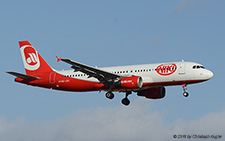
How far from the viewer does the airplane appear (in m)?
57.8

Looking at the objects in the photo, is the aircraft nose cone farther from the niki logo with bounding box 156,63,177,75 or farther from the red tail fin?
the red tail fin

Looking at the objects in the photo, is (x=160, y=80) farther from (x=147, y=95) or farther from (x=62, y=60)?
(x=62, y=60)

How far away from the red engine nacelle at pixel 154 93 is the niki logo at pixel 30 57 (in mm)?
15474

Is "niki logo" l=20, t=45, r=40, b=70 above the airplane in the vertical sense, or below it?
above

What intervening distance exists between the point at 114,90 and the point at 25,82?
40.9 ft

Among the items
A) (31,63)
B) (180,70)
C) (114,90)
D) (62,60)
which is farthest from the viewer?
(31,63)

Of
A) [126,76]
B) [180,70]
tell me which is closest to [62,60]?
[126,76]

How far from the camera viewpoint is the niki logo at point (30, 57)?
6706 centimetres

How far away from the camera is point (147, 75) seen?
58.9 metres

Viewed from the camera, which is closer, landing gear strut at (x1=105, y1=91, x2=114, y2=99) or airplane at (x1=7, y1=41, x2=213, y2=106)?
airplane at (x1=7, y1=41, x2=213, y2=106)

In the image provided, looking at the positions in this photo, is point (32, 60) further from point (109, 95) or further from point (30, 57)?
point (109, 95)

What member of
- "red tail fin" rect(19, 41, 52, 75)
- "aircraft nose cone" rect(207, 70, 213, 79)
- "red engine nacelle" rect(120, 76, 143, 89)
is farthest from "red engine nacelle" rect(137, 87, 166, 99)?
"red tail fin" rect(19, 41, 52, 75)

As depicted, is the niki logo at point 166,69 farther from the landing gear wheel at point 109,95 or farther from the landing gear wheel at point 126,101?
the landing gear wheel at point 126,101

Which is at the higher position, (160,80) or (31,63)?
(31,63)
